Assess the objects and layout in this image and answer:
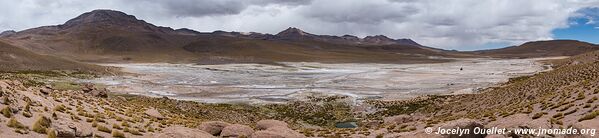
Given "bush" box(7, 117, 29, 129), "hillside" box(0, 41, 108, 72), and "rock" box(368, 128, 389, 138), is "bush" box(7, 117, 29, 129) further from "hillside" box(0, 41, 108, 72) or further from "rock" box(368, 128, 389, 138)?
"hillside" box(0, 41, 108, 72)

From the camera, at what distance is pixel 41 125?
18.1 metres

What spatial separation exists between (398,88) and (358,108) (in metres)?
29.2

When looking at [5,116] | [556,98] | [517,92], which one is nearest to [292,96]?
[517,92]

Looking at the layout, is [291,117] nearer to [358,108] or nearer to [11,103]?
[358,108]

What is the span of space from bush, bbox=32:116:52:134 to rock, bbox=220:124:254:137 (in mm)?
7598

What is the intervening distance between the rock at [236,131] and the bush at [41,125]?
760 cm

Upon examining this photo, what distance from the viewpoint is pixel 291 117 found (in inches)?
2057

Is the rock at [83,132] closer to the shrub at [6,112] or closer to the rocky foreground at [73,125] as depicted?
the rocky foreground at [73,125]

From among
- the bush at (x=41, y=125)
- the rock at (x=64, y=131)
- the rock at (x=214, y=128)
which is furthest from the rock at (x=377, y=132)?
the bush at (x=41, y=125)

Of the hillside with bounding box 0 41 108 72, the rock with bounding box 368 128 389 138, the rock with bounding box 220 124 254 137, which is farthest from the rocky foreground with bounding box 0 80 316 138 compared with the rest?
the hillside with bounding box 0 41 108 72

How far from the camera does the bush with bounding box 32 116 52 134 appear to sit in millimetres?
17781

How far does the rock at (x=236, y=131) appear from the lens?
22.8 m

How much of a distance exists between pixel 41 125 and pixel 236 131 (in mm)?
8215

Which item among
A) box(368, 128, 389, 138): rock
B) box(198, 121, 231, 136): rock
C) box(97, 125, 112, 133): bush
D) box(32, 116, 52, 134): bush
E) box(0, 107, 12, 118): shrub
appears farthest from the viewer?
box(368, 128, 389, 138): rock
